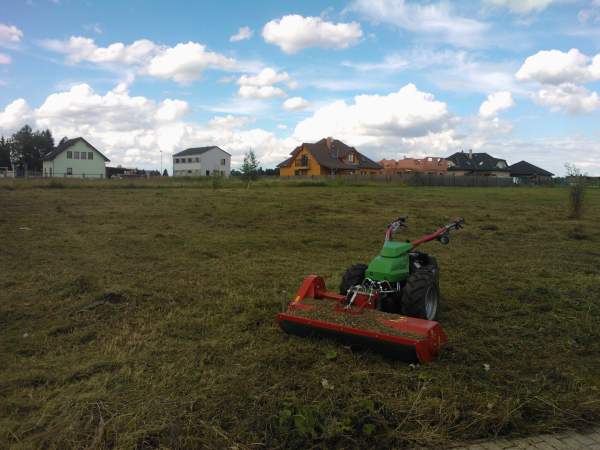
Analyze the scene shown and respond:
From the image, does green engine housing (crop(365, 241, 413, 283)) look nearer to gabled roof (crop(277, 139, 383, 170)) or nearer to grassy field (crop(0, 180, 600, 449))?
grassy field (crop(0, 180, 600, 449))

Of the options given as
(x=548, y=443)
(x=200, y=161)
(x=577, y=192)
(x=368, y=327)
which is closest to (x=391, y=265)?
(x=368, y=327)

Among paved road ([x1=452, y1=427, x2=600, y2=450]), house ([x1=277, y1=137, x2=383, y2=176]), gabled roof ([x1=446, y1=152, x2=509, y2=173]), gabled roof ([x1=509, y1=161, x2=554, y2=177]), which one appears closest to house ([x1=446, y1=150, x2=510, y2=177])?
gabled roof ([x1=446, y1=152, x2=509, y2=173])

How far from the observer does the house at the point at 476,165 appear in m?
72.4

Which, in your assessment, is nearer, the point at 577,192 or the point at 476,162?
the point at 577,192

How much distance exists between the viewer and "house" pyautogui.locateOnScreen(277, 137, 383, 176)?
57125 mm

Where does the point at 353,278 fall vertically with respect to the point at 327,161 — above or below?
below

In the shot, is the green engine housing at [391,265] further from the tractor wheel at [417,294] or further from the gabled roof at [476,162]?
the gabled roof at [476,162]

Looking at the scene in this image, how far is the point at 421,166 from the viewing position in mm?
67625

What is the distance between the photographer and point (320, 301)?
483 cm

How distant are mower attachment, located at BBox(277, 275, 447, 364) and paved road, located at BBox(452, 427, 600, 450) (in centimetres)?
96

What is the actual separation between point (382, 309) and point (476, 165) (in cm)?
7598

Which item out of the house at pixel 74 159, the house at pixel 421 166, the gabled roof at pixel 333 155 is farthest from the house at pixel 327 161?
the house at pixel 74 159

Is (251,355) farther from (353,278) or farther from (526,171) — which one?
(526,171)

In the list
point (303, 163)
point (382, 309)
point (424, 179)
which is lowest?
point (382, 309)
